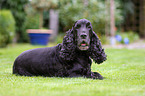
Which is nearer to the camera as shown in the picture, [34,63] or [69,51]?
[69,51]

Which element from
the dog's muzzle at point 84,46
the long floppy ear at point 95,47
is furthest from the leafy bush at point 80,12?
the dog's muzzle at point 84,46

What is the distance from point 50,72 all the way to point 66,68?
0.40 metres

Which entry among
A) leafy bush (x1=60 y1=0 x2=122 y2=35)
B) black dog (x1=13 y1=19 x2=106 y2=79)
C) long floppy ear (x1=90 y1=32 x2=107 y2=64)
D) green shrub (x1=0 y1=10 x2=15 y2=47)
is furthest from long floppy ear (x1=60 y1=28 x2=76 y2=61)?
leafy bush (x1=60 y1=0 x2=122 y2=35)

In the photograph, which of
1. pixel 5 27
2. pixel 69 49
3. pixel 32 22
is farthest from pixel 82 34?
pixel 32 22

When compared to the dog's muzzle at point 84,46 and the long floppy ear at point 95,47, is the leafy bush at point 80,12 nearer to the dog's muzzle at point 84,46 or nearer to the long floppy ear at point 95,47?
the long floppy ear at point 95,47

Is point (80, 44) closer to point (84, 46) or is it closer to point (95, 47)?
point (84, 46)

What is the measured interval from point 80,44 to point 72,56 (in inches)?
16.6

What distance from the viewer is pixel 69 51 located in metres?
4.98

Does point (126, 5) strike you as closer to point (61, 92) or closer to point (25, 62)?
point (25, 62)

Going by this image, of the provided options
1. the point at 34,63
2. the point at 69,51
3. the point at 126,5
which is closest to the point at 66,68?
the point at 69,51

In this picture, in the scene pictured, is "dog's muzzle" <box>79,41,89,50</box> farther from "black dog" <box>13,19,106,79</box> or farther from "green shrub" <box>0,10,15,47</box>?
"green shrub" <box>0,10,15,47</box>

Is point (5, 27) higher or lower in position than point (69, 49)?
lower

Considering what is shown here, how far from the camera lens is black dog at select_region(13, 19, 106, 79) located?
4746mm

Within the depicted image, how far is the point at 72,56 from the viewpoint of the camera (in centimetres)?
498
